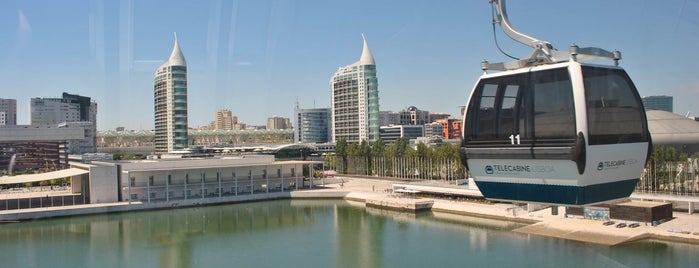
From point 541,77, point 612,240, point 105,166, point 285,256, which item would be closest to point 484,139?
point 541,77

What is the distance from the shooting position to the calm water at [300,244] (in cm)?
945

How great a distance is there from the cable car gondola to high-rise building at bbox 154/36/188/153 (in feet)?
81.8

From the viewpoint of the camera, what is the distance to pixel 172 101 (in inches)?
1113

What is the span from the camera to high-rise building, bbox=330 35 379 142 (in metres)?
32.8

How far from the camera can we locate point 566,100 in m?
3.70

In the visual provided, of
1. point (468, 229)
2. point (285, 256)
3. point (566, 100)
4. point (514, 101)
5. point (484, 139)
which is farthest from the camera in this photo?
point (468, 229)

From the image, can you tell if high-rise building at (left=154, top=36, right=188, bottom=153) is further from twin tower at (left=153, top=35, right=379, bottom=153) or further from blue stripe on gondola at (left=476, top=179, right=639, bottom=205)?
blue stripe on gondola at (left=476, top=179, right=639, bottom=205)

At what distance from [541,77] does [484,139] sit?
689 millimetres

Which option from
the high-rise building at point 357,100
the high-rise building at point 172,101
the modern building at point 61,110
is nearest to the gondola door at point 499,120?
the high-rise building at point 172,101

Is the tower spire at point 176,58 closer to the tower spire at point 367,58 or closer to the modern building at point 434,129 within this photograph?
the tower spire at point 367,58

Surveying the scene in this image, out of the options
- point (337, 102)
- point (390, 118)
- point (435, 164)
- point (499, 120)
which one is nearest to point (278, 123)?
point (390, 118)

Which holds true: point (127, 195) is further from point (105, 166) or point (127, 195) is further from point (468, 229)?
point (468, 229)

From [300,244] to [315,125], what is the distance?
31.2 meters

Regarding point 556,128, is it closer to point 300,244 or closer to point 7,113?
point 300,244
